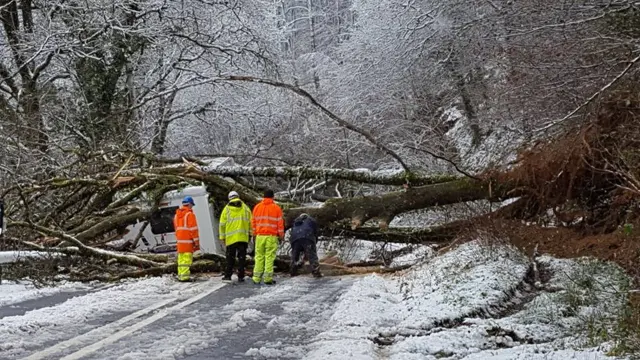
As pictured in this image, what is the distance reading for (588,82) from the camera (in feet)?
35.6

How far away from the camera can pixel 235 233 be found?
10.9 metres

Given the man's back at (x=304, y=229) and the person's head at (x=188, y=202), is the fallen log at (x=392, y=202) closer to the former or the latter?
the man's back at (x=304, y=229)

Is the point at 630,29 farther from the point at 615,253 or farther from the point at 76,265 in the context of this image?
the point at 76,265

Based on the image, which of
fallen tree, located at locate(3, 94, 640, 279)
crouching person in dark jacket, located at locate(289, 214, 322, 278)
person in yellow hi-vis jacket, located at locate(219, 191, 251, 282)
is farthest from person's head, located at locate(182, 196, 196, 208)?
crouching person in dark jacket, located at locate(289, 214, 322, 278)

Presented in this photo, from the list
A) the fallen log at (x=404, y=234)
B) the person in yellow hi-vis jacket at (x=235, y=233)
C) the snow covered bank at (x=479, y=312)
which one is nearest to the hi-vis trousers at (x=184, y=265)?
the person in yellow hi-vis jacket at (x=235, y=233)

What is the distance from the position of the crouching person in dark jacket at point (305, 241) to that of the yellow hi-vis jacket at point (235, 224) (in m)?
0.87

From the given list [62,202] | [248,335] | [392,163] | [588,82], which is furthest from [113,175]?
[392,163]

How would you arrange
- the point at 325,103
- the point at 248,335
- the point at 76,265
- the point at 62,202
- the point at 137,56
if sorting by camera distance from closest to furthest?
the point at 248,335, the point at 76,265, the point at 62,202, the point at 137,56, the point at 325,103

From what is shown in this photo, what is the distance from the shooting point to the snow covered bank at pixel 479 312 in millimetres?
5277

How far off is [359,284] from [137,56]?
558 inches

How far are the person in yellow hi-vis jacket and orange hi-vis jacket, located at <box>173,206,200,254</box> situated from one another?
46 cm

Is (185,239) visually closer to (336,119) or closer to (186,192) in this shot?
(186,192)

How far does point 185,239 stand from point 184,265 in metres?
0.42

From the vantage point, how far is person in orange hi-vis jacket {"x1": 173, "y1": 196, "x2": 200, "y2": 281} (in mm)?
10742
